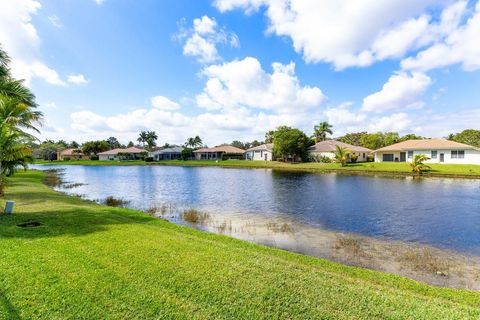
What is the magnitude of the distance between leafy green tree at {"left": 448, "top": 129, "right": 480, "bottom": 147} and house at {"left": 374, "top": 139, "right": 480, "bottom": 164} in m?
19.0

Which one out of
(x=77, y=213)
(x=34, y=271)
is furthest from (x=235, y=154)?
(x=34, y=271)

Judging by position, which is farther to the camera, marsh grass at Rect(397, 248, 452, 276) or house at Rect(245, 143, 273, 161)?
house at Rect(245, 143, 273, 161)

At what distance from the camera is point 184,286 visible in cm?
512

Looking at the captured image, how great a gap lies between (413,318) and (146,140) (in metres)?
101

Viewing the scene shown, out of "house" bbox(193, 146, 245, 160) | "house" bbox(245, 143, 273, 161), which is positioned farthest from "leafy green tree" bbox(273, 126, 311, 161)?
"house" bbox(193, 146, 245, 160)

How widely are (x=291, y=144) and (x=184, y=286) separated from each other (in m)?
52.0

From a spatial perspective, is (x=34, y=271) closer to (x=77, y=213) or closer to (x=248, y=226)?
(x=77, y=213)

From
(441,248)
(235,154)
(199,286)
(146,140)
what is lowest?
(441,248)

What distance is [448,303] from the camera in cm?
527

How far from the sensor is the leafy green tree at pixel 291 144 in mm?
55594

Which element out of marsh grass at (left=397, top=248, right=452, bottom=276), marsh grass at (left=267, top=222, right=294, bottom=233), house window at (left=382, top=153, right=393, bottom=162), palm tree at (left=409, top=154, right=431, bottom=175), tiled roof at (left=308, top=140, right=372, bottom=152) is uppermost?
tiled roof at (left=308, top=140, right=372, bottom=152)

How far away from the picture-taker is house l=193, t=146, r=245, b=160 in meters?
77.6

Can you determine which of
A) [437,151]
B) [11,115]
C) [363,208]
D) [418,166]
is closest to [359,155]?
[437,151]

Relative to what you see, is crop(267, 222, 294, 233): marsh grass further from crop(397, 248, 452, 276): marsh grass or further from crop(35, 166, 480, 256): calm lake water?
crop(397, 248, 452, 276): marsh grass
